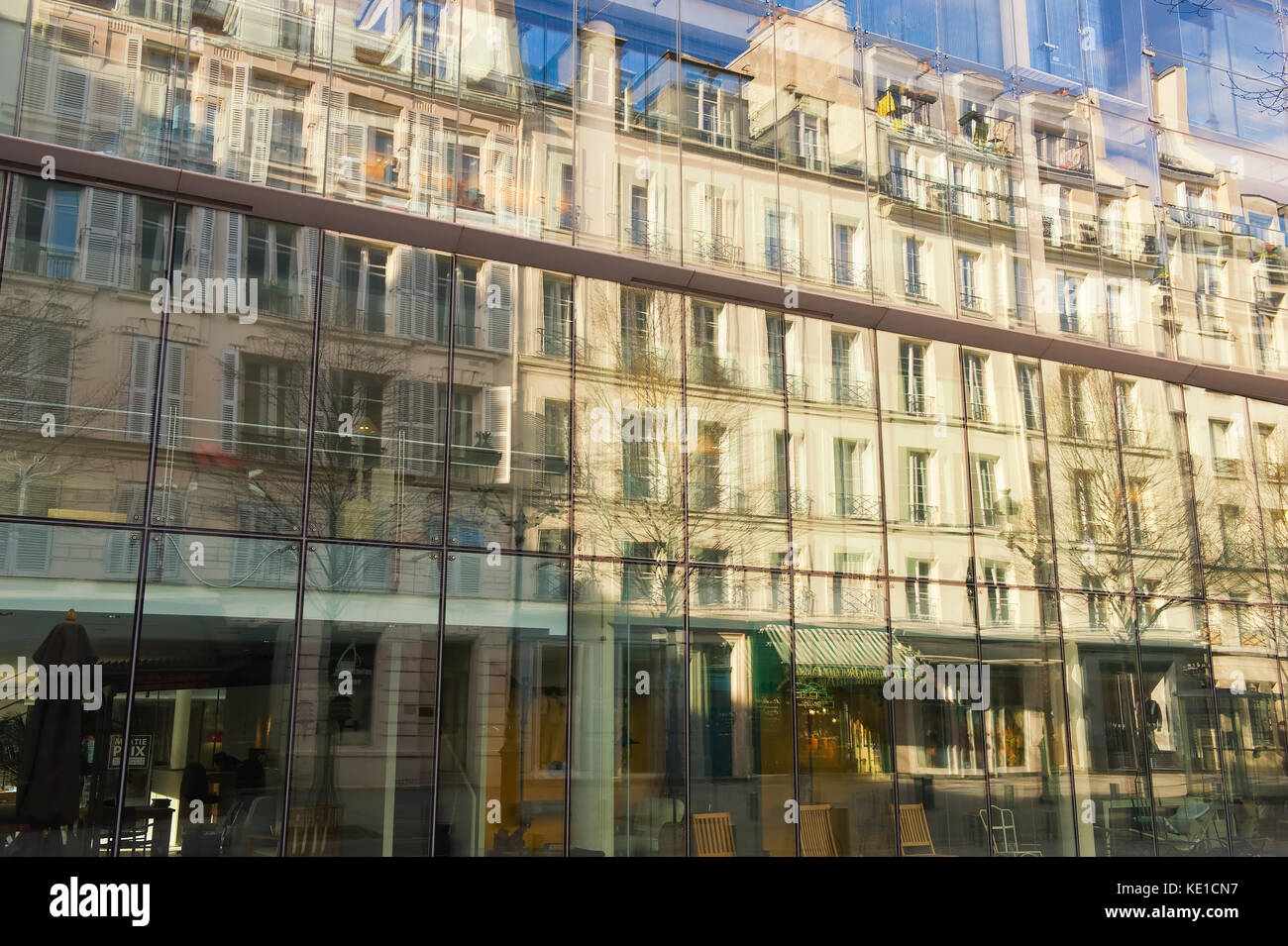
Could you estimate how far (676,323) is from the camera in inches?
680

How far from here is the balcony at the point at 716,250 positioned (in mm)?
17484

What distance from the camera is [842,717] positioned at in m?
16.8

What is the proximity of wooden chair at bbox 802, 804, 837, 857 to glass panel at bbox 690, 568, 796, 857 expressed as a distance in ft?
0.79

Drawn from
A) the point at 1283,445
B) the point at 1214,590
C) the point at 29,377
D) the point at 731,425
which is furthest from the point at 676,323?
the point at 1283,445

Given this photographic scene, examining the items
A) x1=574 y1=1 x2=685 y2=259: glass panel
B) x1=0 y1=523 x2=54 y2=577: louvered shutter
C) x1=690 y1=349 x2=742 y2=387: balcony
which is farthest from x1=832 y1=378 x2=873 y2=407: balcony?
x1=0 y1=523 x2=54 y2=577: louvered shutter

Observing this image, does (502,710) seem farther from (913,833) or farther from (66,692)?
(913,833)

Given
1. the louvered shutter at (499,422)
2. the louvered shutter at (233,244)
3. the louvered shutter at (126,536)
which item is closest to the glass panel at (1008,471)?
the louvered shutter at (499,422)

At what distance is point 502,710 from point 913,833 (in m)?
6.72

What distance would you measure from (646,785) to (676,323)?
22.6ft

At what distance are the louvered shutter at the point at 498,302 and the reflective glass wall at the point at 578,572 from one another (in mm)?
56

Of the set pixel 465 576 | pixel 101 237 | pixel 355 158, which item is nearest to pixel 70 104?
pixel 101 237

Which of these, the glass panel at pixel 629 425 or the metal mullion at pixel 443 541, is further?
the glass panel at pixel 629 425

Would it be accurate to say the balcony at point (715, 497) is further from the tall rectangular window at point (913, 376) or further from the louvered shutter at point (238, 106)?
the louvered shutter at point (238, 106)
